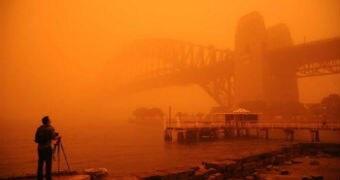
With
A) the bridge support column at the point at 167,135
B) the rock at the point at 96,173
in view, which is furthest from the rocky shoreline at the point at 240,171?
the bridge support column at the point at 167,135

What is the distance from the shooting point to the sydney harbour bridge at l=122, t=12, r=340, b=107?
150ft

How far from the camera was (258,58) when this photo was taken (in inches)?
1854

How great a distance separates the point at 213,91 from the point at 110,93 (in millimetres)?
48393

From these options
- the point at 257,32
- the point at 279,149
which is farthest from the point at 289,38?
the point at 279,149

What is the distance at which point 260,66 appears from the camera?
46.3 m

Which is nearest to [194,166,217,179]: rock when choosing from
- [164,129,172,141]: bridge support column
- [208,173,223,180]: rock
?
[208,173,223,180]: rock

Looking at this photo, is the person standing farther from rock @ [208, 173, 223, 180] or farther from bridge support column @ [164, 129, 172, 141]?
bridge support column @ [164, 129, 172, 141]

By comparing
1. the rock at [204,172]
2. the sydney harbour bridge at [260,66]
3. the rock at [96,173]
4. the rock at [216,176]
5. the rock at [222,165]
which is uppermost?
the sydney harbour bridge at [260,66]

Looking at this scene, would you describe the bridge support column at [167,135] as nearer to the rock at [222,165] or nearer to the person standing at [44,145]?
the rock at [222,165]

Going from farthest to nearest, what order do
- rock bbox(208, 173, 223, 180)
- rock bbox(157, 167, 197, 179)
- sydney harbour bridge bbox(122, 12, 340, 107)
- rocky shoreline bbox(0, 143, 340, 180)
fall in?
1. sydney harbour bridge bbox(122, 12, 340, 107)
2. rock bbox(208, 173, 223, 180)
3. rock bbox(157, 167, 197, 179)
4. rocky shoreline bbox(0, 143, 340, 180)

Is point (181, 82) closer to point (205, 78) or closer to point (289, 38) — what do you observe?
point (205, 78)

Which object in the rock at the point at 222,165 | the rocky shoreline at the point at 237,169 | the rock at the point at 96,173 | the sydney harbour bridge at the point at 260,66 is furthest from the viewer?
the sydney harbour bridge at the point at 260,66

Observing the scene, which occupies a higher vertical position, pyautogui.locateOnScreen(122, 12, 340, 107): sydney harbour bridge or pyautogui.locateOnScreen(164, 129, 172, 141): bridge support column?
pyautogui.locateOnScreen(122, 12, 340, 107): sydney harbour bridge

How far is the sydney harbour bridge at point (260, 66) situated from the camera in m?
45.7
